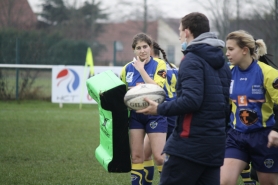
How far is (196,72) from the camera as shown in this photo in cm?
389

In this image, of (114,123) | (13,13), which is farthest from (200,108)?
(13,13)

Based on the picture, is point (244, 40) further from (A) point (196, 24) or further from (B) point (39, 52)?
(B) point (39, 52)

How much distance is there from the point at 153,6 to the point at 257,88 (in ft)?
105

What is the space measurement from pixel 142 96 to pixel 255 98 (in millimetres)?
1265

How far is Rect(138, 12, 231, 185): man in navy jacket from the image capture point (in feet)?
12.8

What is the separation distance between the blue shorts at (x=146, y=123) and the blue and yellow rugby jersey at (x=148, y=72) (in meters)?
0.37

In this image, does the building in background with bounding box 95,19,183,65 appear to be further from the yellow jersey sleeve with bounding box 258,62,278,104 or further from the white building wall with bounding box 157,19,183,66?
the yellow jersey sleeve with bounding box 258,62,278,104

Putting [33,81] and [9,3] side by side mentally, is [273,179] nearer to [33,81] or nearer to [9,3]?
[33,81]

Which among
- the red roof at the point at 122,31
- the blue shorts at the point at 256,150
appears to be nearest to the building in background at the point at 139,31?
the red roof at the point at 122,31

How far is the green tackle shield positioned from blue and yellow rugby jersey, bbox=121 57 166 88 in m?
0.62

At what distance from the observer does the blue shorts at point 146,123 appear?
606 centimetres

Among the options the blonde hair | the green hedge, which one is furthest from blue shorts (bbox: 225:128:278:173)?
the green hedge

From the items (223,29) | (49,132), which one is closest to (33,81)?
(49,132)

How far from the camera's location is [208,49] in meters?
4.01
